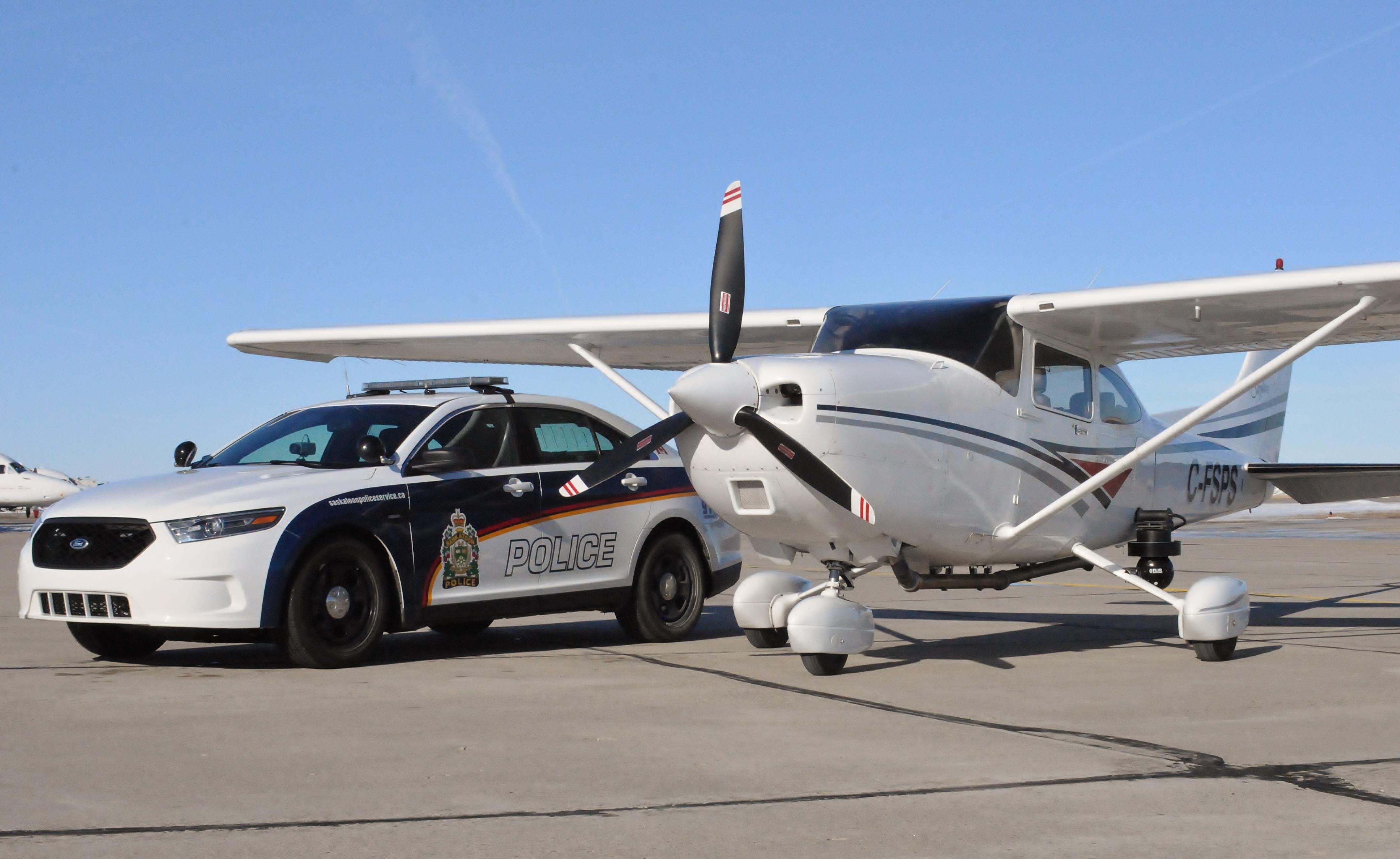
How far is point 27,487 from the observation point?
3891 cm

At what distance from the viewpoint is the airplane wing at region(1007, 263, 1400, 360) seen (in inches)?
356

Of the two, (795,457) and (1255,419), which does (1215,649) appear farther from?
(1255,419)

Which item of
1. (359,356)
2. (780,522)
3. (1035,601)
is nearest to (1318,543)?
(1035,601)

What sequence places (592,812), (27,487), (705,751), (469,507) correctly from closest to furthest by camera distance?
1. (592,812)
2. (705,751)
3. (469,507)
4. (27,487)

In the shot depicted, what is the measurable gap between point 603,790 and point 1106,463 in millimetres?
6534

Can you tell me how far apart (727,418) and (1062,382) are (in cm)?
353

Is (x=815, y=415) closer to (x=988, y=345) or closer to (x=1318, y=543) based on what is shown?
(x=988, y=345)

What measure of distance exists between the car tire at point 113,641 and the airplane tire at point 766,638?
3.84 metres

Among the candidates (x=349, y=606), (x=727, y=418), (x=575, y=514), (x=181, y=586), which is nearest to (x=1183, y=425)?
(x=727, y=418)

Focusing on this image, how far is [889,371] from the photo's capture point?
8.20 meters

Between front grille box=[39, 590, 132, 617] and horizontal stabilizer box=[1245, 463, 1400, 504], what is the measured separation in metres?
9.05

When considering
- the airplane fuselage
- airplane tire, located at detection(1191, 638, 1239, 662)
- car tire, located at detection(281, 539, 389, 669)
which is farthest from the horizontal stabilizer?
car tire, located at detection(281, 539, 389, 669)

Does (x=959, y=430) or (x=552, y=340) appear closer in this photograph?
(x=959, y=430)

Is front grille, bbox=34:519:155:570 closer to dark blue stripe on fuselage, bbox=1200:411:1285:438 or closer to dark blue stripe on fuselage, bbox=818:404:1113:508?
dark blue stripe on fuselage, bbox=818:404:1113:508
